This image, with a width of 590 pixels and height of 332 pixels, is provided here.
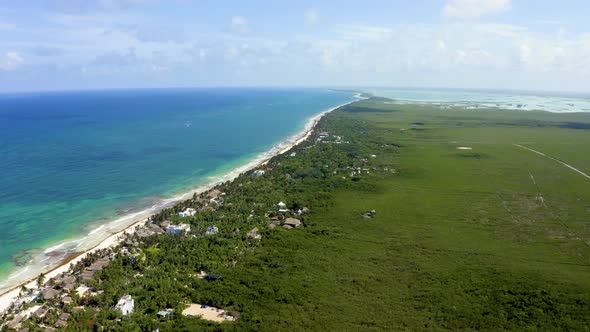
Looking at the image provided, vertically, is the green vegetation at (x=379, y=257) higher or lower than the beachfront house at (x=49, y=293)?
higher

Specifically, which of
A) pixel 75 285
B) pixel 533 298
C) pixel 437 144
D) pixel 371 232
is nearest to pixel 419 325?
pixel 533 298

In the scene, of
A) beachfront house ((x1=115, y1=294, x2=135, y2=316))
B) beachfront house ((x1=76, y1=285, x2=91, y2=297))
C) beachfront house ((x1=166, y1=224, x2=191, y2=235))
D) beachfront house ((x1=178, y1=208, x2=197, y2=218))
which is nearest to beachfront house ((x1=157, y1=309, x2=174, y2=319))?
beachfront house ((x1=115, y1=294, x2=135, y2=316))

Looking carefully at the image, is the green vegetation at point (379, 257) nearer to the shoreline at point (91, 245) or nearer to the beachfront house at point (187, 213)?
the beachfront house at point (187, 213)

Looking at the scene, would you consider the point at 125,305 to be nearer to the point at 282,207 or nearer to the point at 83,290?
the point at 83,290

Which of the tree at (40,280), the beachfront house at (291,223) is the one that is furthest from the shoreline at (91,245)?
the beachfront house at (291,223)

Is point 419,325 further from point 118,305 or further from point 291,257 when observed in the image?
point 118,305
